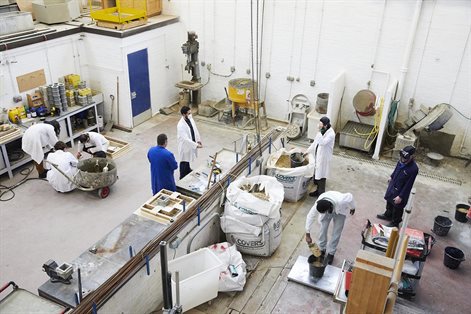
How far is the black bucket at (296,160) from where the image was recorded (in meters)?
6.83

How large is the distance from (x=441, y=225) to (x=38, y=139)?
674 centimetres

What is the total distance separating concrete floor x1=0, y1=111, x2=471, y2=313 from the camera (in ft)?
16.9

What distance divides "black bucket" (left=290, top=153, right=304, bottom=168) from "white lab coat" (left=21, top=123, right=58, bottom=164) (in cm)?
423

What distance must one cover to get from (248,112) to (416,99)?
377 centimetres

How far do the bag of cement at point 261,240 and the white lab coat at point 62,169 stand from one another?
10.0ft

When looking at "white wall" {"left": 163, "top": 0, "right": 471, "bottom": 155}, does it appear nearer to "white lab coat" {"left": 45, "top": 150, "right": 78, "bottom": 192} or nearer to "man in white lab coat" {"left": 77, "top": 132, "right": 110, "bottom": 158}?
"man in white lab coat" {"left": 77, "top": 132, "right": 110, "bottom": 158}

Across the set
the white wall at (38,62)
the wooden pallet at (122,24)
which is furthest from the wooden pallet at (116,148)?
the wooden pallet at (122,24)

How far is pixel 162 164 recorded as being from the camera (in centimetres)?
573

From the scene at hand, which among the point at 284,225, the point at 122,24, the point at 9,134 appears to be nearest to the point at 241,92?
the point at 122,24

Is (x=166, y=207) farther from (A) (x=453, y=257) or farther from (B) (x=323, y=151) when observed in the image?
(A) (x=453, y=257)

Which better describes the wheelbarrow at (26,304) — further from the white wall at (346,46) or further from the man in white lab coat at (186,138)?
the white wall at (346,46)

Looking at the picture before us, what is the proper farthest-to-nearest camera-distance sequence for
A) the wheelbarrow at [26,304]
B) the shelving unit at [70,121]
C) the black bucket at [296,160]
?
the shelving unit at [70,121] < the black bucket at [296,160] < the wheelbarrow at [26,304]

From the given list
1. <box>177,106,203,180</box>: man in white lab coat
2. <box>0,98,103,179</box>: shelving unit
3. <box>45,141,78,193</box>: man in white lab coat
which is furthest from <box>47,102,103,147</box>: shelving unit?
<box>177,106,203,180</box>: man in white lab coat

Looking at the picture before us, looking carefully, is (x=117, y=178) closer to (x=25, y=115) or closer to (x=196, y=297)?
(x=25, y=115)
